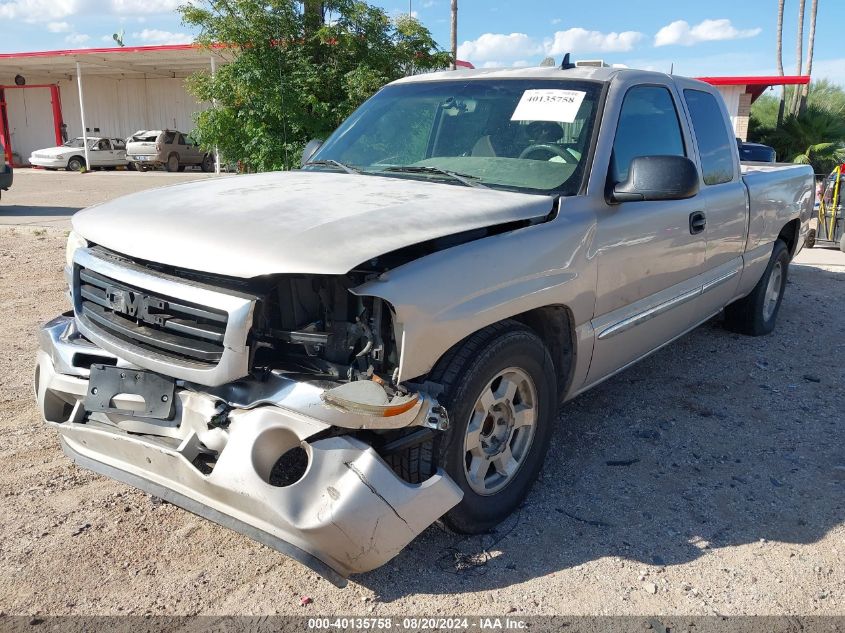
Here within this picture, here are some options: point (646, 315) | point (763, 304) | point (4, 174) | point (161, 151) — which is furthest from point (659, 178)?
point (161, 151)

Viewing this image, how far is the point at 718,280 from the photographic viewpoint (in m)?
4.80

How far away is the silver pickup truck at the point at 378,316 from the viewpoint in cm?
245

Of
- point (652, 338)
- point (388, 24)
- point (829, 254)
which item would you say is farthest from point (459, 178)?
point (388, 24)

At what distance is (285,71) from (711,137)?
9.18m

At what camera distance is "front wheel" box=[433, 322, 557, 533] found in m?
2.74

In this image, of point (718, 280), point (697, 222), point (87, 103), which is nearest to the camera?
point (697, 222)

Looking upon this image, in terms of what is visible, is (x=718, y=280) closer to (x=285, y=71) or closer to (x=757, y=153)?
(x=757, y=153)

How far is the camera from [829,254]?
10.7 meters

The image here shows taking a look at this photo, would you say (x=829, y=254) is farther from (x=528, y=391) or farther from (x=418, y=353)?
(x=418, y=353)

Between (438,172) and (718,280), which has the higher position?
(438,172)

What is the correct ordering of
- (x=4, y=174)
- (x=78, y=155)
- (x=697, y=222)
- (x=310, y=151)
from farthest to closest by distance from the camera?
(x=78, y=155), (x=4, y=174), (x=310, y=151), (x=697, y=222)

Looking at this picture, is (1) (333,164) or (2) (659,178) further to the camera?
(1) (333,164)

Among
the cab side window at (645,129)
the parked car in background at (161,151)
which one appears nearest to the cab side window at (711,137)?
the cab side window at (645,129)

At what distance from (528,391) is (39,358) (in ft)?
7.11
